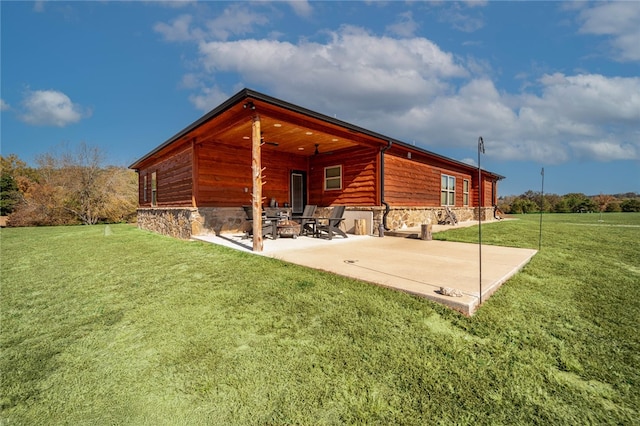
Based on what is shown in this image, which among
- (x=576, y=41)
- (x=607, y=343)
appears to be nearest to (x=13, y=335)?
(x=607, y=343)

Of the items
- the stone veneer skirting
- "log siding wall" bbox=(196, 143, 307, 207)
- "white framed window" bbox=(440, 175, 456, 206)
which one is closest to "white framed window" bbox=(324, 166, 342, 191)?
the stone veneer skirting

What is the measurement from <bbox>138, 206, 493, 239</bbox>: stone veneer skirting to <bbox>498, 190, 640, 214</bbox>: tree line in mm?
21439

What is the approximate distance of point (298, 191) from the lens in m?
12.0

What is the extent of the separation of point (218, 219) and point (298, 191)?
12.4 ft

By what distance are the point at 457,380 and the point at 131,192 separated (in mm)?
26903

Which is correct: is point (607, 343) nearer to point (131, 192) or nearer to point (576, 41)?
point (576, 41)

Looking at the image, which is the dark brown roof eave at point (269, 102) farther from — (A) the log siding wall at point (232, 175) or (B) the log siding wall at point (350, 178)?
(A) the log siding wall at point (232, 175)

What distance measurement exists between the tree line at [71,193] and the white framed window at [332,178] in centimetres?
1886

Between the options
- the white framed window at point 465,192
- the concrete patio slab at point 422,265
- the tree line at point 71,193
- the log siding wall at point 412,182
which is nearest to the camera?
the concrete patio slab at point 422,265

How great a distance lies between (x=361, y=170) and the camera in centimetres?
1017

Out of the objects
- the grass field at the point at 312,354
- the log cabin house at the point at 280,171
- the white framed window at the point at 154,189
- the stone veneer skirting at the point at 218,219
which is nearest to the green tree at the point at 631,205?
the log cabin house at the point at 280,171

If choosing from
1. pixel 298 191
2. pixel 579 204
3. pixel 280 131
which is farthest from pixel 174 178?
pixel 579 204

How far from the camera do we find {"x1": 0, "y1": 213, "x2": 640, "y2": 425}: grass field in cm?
169

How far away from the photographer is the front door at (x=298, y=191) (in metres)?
11.8
